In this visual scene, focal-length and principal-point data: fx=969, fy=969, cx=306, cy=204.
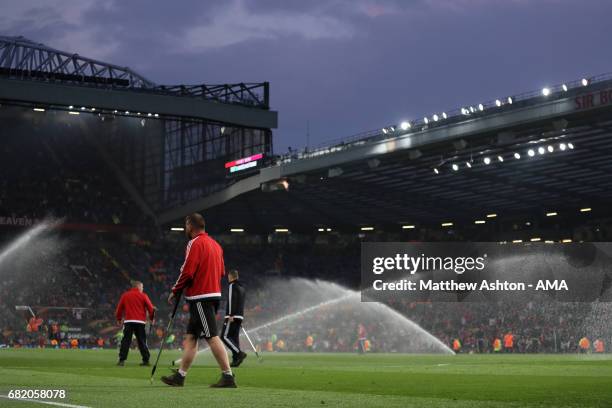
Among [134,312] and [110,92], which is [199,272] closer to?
[134,312]

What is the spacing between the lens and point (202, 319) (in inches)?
490

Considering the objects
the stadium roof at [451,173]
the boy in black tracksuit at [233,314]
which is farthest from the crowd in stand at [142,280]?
the boy in black tracksuit at [233,314]

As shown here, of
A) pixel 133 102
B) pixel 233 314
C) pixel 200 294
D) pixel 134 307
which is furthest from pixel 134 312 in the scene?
pixel 133 102

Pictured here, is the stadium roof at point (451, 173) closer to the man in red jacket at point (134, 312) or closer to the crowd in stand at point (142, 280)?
the crowd in stand at point (142, 280)

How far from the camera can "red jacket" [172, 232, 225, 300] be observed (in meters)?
12.5

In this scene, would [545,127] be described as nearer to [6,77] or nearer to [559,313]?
[559,313]

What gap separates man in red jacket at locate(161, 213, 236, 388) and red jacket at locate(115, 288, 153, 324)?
433 inches

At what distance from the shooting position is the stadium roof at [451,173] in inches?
1796

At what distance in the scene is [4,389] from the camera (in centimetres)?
1215

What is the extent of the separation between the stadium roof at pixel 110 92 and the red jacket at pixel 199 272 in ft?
182

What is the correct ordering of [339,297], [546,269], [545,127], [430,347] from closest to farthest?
1. [545,127]
2. [430,347]
3. [546,269]
4. [339,297]

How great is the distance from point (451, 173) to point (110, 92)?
25.3 metres

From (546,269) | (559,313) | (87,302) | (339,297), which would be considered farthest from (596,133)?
(87,302)

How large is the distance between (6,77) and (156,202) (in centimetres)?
1675
